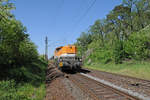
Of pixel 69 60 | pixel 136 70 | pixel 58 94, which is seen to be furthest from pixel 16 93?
pixel 136 70

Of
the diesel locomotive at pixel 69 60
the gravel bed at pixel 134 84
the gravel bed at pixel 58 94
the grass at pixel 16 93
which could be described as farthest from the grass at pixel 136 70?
the grass at pixel 16 93

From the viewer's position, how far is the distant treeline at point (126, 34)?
18547 millimetres

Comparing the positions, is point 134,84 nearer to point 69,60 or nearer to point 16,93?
point 16,93

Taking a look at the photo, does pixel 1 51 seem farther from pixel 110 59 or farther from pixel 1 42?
pixel 110 59

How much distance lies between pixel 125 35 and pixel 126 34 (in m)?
0.59

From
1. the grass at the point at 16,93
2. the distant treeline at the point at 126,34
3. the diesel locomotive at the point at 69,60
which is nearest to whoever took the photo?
the grass at the point at 16,93

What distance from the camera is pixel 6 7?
6172 mm

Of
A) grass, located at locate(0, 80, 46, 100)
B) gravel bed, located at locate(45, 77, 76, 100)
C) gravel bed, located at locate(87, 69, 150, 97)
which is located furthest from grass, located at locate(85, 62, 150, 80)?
→ grass, located at locate(0, 80, 46, 100)

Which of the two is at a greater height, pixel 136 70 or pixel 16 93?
pixel 136 70

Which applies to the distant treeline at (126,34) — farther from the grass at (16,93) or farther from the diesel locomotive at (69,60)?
the grass at (16,93)

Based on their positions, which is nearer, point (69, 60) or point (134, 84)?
point (134, 84)

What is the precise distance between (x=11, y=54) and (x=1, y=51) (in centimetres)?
103

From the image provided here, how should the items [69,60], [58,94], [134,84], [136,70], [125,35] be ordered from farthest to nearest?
[125,35] < [69,60] < [136,70] < [134,84] < [58,94]

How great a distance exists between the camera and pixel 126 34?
31.0 m
